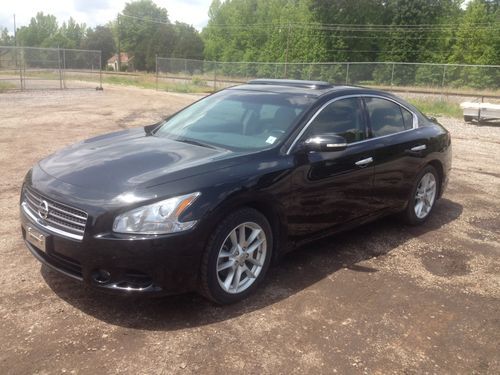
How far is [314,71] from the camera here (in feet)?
106

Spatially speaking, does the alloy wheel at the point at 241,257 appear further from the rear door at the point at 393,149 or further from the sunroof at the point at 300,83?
the sunroof at the point at 300,83

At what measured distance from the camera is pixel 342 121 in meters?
4.70

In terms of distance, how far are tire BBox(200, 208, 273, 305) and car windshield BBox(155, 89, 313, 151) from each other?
701mm

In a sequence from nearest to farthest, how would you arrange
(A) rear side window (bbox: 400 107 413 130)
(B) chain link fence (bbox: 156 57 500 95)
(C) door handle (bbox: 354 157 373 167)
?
(C) door handle (bbox: 354 157 373 167) < (A) rear side window (bbox: 400 107 413 130) < (B) chain link fence (bbox: 156 57 500 95)

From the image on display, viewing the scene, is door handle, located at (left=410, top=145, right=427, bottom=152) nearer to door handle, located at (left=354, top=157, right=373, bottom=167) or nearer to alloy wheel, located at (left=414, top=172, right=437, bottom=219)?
alloy wheel, located at (left=414, top=172, right=437, bottom=219)

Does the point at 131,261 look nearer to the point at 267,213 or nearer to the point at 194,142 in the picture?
the point at 267,213

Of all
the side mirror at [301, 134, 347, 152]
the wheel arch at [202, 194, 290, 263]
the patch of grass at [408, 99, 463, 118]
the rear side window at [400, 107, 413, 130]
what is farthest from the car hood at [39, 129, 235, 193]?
the patch of grass at [408, 99, 463, 118]

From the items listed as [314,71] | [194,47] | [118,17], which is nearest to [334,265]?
[314,71]

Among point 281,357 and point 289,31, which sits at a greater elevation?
point 289,31

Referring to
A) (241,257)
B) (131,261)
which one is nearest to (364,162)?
(241,257)

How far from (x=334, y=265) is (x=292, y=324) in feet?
3.95

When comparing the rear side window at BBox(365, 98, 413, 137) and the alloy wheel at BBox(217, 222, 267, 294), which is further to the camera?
the rear side window at BBox(365, 98, 413, 137)

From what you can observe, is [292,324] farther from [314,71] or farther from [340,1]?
[340,1]

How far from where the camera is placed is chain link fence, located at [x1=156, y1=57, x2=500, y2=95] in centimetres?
2584
